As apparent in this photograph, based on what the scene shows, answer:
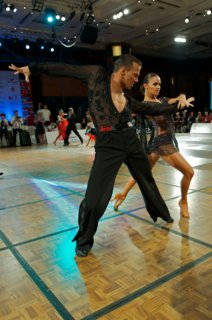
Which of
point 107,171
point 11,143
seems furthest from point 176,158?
point 11,143

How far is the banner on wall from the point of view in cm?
1341

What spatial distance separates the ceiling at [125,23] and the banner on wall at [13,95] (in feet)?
6.56

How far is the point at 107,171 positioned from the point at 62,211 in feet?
4.70

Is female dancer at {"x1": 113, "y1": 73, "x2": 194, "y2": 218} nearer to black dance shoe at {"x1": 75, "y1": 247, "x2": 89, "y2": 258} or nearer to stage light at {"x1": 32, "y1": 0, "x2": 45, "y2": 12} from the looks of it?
black dance shoe at {"x1": 75, "y1": 247, "x2": 89, "y2": 258}

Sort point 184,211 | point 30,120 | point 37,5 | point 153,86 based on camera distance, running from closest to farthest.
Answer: point 153,86
point 184,211
point 37,5
point 30,120

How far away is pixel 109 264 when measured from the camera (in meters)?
2.21

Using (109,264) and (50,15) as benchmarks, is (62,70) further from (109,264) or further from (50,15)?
(50,15)

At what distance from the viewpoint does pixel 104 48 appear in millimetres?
14961

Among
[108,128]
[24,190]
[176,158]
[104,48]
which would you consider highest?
[104,48]

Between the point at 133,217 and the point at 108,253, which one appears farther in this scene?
the point at 133,217

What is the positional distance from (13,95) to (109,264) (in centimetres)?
1284

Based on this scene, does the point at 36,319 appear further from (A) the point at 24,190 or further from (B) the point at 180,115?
(B) the point at 180,115

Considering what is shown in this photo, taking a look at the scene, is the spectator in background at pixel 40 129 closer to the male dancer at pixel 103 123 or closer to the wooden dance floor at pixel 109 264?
the wooden dance floor at pixel 109 264

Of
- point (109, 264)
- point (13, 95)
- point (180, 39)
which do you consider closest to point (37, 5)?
point (13, 95)
